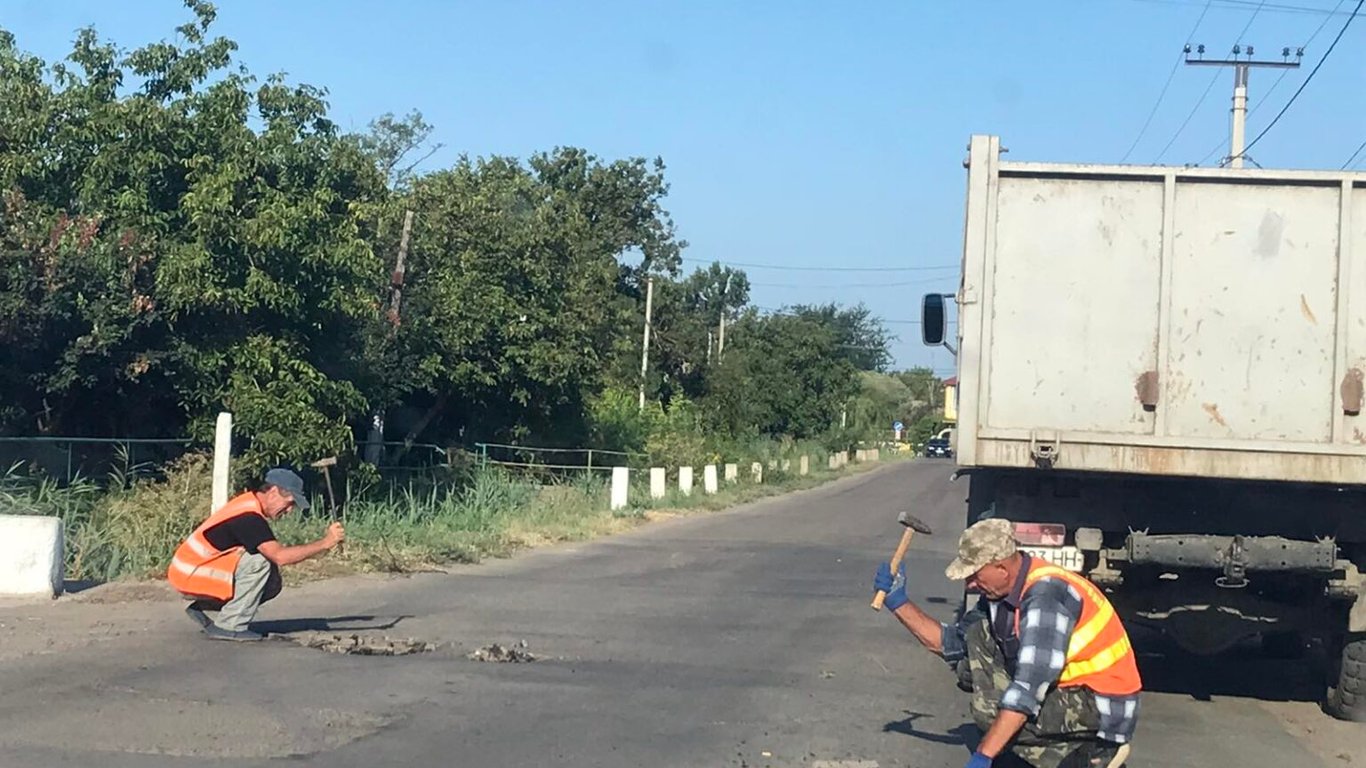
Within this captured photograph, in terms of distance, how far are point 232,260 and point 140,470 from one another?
2.76 metres

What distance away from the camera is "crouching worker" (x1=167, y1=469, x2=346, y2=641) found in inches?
389

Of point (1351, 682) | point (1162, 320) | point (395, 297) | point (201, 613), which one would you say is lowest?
point (201, 613)

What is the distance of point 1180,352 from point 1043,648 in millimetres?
3853

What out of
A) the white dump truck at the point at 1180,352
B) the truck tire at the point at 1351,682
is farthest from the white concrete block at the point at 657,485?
the white dump truck at the point at 1180,352

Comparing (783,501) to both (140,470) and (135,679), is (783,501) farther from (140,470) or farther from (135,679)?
(135,679)

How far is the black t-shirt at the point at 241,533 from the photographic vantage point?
32.3 ft

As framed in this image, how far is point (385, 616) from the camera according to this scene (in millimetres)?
11891

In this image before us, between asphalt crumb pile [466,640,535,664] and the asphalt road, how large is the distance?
14cm

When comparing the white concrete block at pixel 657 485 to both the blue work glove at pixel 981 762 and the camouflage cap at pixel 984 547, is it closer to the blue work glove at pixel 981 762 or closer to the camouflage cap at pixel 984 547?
the camouflage cap at pixel 984 547

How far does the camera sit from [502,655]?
9.85 meters

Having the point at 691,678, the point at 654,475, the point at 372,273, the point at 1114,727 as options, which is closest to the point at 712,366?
the point at 654,475

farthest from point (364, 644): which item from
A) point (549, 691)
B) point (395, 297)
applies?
point (395, 297)

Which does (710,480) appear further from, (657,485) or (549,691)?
(549,691)

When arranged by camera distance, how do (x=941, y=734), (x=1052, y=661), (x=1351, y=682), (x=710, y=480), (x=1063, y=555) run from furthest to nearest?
(x=710, y=480), (x=1351, y=682), (x=1063, y=555), (x=941, y=734), (x=1052, y=661)
